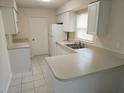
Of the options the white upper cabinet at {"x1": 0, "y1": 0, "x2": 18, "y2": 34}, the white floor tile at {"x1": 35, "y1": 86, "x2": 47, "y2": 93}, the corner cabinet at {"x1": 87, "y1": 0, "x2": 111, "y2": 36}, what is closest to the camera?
the corner cabinet at {"x1": 87, "y1": 0, "x2": 111, "y2": 36}

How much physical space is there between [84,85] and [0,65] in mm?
1749

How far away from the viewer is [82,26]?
320cm

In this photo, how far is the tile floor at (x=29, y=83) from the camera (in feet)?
7.45


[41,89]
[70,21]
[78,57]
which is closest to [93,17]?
[78,57]

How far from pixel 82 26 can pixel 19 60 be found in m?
2.41

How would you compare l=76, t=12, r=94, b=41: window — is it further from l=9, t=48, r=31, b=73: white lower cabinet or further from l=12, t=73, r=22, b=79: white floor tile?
l=12, t=73, r=22, b=79: white floor tile

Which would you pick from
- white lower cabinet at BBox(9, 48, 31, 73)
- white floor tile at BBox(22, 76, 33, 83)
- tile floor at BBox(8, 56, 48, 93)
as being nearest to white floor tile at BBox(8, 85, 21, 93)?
tile floor at BBox(8, 56, 48, 93)

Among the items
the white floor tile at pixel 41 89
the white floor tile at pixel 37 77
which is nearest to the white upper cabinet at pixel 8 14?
the white floor tile at pixel 37 77

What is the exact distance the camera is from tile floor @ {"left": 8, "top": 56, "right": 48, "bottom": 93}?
7.45ft

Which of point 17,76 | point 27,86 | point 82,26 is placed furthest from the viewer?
point 82,26

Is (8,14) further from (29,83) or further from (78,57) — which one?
(78,57)

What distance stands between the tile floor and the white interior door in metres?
2.03

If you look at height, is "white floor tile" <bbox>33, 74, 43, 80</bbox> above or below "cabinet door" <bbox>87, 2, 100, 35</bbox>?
below

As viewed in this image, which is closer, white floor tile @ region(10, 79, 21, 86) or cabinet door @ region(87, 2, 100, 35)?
cabinet door @ region(87, 2, 100, 35)
